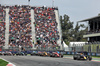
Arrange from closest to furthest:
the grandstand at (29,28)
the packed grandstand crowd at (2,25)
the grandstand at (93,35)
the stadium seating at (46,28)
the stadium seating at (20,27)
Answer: the grandstand at (93,35) → the packed grandstand crowd at (2,25) → the grandstand at (29,28) → the stadium seating at (20,27) → the stadium seating at (46,28)

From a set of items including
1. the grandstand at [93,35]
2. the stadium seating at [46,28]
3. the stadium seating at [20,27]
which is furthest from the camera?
the stadium seating at [46,28]

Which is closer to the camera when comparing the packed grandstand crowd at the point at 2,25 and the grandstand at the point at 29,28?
the packed grandstand crowd at the point at 2,25

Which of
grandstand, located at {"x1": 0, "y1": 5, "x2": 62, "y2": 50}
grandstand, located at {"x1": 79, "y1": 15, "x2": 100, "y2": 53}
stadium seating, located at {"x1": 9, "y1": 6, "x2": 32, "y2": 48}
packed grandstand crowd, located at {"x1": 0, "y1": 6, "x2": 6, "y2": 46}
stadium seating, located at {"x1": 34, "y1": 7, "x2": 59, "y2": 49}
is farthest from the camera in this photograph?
stadium seating, located at {"x1": 34, "y1": 7, "x2": 59, "y2": 49}

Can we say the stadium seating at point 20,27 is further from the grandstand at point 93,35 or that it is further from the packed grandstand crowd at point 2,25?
the grandstand at point 93,35

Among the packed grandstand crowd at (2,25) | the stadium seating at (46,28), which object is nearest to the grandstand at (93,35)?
the stadium seating at (46,28)

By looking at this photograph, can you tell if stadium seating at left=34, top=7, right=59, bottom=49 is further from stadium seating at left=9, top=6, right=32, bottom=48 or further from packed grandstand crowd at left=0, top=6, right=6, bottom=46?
packed grandstand crowd at left=0, top=6, right=6, bottom=46

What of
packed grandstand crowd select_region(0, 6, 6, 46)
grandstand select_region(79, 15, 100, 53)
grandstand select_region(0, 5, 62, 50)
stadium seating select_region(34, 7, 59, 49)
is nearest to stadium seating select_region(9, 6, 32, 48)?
grandstand select_region(0, 5, 62, 50)

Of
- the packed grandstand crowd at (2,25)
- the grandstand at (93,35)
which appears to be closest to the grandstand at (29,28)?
the packed grandstand crowd at (2,25)

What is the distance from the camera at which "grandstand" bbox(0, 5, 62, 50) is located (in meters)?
69.0

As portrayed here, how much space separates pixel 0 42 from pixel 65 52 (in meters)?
22.2

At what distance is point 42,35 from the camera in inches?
2852

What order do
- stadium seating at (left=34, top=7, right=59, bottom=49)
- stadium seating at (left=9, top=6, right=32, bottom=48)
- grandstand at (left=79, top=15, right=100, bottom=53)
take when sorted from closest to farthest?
grandstand at (left=79, top=15, right=100, bottom=53)
stadium seating at (left=9, top=6, right=32, bottom=48)
stadium seating at (left=34, top=7, right=59, bottom=49)

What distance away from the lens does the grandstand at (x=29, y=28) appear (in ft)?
226

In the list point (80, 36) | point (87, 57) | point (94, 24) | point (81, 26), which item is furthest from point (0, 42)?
point (81, 26)
